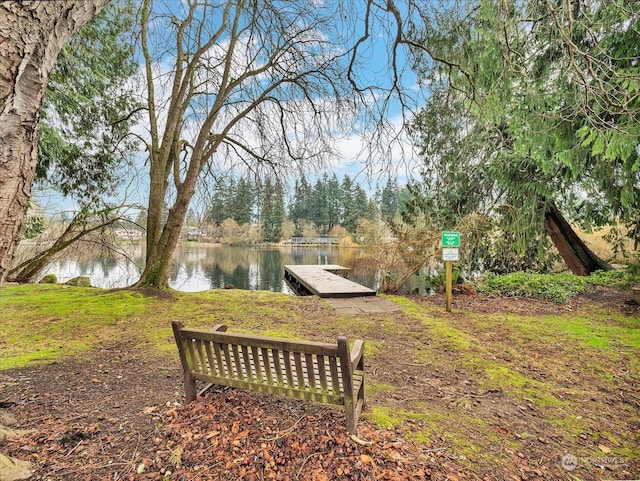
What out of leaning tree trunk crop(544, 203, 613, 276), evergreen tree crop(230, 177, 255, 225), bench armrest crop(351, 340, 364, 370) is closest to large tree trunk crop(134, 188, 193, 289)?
evergreen tree crop(230, 177, 255, 225)

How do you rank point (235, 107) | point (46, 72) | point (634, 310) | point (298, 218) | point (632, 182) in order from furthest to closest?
point (298, 218) < point (235, 107) < point (634, 310) < point (632, 182) < point (46, 72)

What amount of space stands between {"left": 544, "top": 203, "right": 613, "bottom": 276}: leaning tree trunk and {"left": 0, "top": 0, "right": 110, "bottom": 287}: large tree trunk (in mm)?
10372

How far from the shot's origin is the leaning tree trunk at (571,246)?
349 inches

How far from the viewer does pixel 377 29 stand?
2672 millimetres

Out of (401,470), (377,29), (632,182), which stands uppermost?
(377,29)

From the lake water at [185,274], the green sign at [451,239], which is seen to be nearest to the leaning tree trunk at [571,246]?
the green sign at [451,239]

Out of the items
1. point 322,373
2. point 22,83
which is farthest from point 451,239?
point 22,83

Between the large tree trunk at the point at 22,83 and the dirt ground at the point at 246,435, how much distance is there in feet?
4.04

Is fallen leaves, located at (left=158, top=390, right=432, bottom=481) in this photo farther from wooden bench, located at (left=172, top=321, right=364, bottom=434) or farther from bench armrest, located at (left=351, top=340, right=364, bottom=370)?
bench armrest, located at (left=351, top=340, right=364, bottom=370)

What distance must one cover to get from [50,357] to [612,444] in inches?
195

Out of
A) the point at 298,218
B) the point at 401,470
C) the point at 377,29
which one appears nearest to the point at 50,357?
the point at 401,470

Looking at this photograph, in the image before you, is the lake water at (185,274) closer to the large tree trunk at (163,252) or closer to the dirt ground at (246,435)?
the large tree trunk at (163,252)

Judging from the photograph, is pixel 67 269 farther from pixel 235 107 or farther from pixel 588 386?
pixel 588 386

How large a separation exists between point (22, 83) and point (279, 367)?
1801mm
